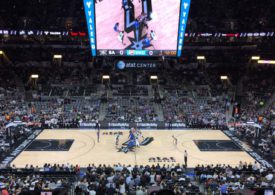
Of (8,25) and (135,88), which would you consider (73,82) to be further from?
(8,25)

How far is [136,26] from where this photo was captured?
3541 cm

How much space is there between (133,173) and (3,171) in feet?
27.4

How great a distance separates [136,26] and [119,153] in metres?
14.0

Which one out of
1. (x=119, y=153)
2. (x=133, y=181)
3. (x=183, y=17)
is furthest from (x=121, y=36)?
(x=133, y=181)

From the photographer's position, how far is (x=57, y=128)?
36.8 m

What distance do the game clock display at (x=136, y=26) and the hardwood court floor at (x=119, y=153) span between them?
31.1ft

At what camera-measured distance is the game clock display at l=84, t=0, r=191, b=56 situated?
34125 millimetres

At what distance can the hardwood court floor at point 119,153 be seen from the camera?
26172mm

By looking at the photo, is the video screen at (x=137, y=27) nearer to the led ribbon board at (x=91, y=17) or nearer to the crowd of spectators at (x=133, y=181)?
the led ribbon board at (x=91, y=17)

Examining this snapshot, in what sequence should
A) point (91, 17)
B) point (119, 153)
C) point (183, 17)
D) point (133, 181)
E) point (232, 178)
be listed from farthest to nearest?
1. point (183, 17)
2. point (91, 17)
3. point (119, 153)
4. point (232, 178)
5. point (133, 181)

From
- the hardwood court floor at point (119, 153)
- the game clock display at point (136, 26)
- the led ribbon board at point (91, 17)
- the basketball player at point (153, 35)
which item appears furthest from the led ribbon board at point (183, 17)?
the hardwood court floor at point (119, 153)

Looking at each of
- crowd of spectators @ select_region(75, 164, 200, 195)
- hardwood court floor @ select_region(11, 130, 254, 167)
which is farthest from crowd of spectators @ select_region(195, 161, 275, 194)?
hardwood court floor @ select_region(11, 130, 254, 167)

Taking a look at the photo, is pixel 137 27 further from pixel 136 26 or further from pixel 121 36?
pixel 121 36

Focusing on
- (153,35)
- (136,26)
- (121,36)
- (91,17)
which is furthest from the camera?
(153,35)
